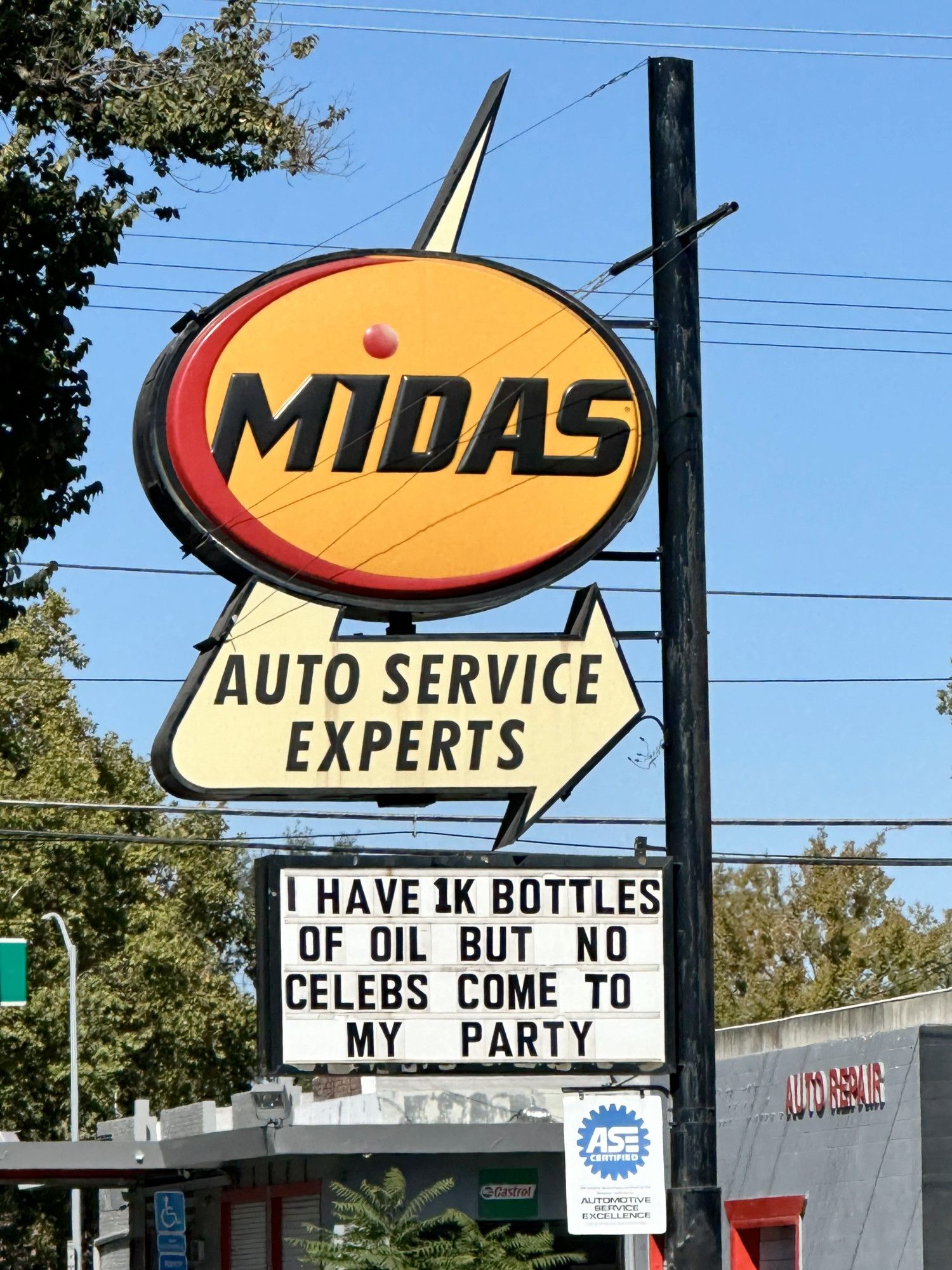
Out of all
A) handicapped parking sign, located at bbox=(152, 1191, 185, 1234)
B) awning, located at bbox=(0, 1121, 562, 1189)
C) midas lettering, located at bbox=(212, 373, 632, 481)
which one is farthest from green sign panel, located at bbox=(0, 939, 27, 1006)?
midas lettering, located at bbox=(212, 373, 632, 481)

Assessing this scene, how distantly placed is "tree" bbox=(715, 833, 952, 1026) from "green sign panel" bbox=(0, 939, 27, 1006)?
112ft

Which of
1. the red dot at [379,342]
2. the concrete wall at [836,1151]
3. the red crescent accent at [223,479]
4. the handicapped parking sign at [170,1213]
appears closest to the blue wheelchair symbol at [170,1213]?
the handicapped parking sign at [170,1213]

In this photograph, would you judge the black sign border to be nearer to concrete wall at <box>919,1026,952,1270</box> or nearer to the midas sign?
the midas sign

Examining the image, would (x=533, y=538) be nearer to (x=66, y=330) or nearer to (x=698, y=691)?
(x=698, y=691)

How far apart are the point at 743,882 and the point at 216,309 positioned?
192 feet

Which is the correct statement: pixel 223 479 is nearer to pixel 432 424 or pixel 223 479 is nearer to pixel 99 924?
pixel 432 424

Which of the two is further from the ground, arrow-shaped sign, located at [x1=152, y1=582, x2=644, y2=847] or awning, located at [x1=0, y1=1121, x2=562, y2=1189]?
arrow-shaped sign, located at [x1=152, y1=582, x2=644, y2=847]

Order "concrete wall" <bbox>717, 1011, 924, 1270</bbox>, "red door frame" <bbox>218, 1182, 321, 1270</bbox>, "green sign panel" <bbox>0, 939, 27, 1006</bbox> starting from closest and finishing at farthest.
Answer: "concrete wall" <bbox>717, 1011, 924, 1270</bbox>
"green sign panel" <bbox>0, 939, 27, 1006</bbox>
"red door frame" <bbox>218, 1182, 321, 1270</bbox>

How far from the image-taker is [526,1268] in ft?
41.2

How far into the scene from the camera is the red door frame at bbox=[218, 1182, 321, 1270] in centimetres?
2670

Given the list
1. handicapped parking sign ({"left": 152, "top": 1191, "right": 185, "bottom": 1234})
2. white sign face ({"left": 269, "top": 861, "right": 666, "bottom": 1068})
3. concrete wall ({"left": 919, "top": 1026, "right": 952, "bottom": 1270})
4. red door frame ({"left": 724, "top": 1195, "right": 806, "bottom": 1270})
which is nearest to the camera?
white sign face ({"left": 269, "top": 861, "right": 666, "bottom": 1068})

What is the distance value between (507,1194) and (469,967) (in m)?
16.2

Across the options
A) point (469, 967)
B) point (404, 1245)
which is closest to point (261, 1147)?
point (404, 1245)

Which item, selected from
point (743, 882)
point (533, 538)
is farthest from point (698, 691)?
point (743, 882)
